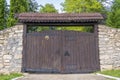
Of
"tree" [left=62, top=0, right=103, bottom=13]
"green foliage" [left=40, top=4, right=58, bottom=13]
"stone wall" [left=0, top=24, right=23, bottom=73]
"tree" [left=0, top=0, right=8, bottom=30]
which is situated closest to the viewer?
"stone wall" [left=0, top=24, right=23, bottom=73]

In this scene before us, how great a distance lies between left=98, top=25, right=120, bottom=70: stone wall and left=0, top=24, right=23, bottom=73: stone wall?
416 centimetres

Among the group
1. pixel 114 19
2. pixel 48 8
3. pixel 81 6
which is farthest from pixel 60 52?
pixel 48 8

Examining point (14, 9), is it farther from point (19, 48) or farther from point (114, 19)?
point (19, 48)

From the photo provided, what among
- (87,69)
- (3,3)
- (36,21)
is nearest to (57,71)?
(87,69)

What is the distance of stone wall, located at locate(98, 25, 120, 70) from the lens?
13.6 m

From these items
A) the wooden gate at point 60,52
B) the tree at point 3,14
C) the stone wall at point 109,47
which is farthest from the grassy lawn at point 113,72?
the tree at point 3,14

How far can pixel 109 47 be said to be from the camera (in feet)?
45.1

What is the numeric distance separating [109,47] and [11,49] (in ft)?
16.5

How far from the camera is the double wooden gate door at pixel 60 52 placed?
13.7 m

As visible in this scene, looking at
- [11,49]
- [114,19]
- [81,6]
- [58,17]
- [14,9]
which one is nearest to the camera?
[11,49]

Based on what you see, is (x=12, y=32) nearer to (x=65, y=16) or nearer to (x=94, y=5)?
(x=65, y=16)

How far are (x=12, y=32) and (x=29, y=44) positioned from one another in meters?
1.06

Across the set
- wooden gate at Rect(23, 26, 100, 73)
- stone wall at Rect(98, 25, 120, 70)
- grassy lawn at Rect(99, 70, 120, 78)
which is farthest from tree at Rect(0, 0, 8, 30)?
grassy lawn at Rect(99, 70, 120, 78)

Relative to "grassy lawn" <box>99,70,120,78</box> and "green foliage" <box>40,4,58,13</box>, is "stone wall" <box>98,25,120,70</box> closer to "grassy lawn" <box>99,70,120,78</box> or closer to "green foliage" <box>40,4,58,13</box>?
"grassy lawn" <box>99,70,120,78</box>
